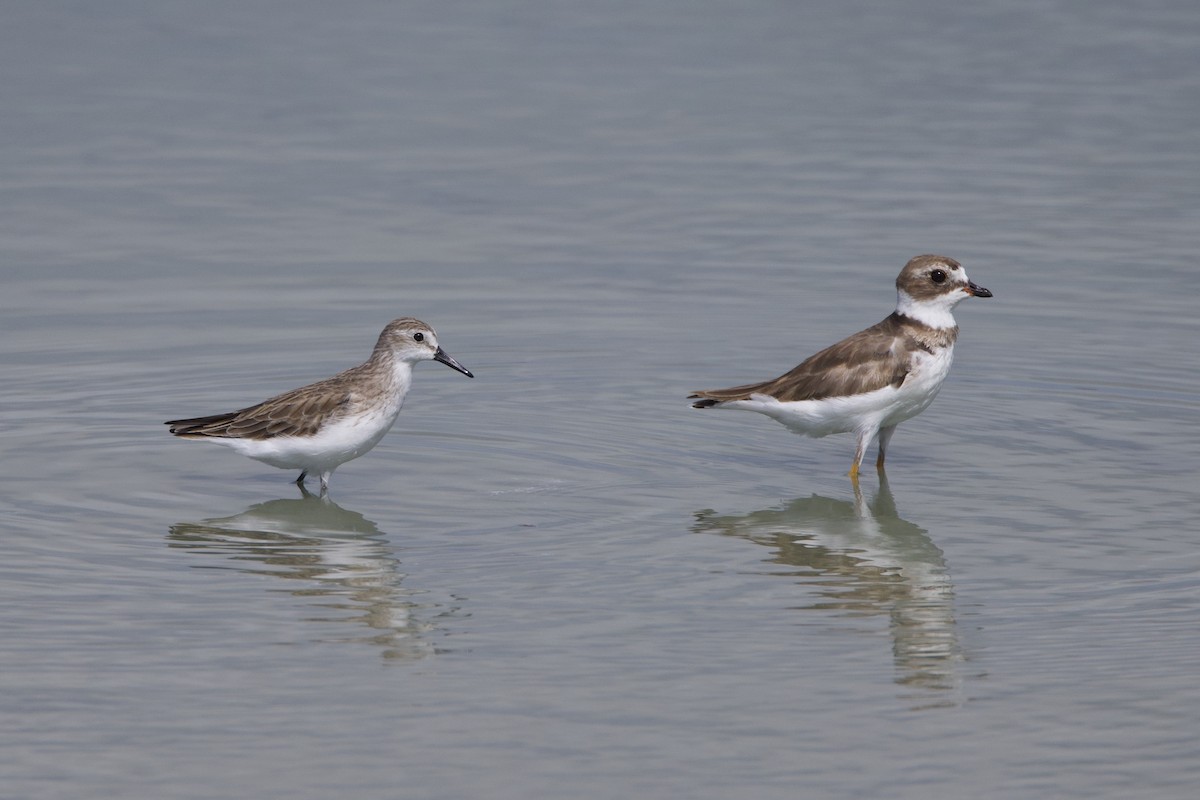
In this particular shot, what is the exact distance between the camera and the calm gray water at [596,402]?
9.69 metres

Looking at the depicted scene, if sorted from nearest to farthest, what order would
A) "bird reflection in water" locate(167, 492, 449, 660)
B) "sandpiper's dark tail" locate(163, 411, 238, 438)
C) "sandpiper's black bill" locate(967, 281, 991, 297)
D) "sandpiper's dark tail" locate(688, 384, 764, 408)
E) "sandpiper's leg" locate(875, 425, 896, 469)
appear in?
"bird reflection in water" locate(167, 492, 449, 660) < "sandpiper's dark tail" locate(163, 411, 238, 438) < "sandpiper's black bill" locate(967, 281, 991, 297) < "sandpiper's dark tail" locate(688, 384, 764, 408) < "sandpiper's leg" locate(875, 425, 896, 469)

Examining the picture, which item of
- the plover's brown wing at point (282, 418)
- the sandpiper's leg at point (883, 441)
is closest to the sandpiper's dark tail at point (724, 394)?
the sandpiper's leg at point (883, 441)

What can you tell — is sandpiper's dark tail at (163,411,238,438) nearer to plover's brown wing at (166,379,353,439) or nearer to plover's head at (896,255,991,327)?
plover's brown wing at (166,379,353,439)

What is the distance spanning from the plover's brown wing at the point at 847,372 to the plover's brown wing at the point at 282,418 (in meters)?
2.97

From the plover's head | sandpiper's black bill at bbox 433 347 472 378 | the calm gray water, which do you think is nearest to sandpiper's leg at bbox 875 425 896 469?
the calm gray water

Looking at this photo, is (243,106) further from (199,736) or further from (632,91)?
(199,736)

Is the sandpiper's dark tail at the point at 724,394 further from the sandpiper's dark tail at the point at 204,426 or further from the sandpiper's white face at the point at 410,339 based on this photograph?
the sandpiper's dark tail at the point at 204,426

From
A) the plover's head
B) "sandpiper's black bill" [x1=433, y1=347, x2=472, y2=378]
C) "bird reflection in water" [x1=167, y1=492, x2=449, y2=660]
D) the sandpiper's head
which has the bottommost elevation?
"bird reflection in water" [x1=167, y1=492, x2=449, y2=660]

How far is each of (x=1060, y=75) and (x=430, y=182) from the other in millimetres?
10881

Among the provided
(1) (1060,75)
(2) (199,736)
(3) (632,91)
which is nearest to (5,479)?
(2) (199,736)

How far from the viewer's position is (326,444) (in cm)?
1411

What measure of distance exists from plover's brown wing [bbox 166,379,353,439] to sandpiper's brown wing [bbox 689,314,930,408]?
116 inches

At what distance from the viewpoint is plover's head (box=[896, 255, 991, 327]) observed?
15.2 meters

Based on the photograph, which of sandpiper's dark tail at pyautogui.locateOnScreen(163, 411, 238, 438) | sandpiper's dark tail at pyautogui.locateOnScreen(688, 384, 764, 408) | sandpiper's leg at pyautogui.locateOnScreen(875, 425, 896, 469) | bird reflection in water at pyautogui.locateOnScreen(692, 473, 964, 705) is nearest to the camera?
bird reflection in water at pyautogui.locateOnScreen(692, 473, 964, 705)
